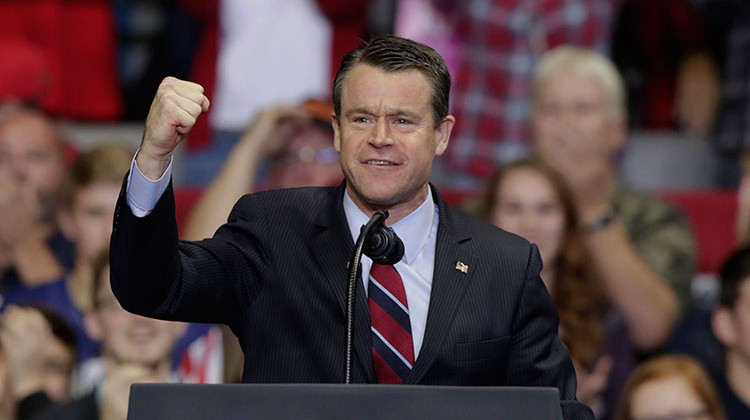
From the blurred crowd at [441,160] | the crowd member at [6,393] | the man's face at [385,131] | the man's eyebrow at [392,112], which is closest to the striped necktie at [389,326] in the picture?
the man's face at [385,131]

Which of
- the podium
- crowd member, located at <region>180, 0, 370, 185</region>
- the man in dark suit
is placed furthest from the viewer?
crowd member, located at <region>180, 0, 370, 185</region>

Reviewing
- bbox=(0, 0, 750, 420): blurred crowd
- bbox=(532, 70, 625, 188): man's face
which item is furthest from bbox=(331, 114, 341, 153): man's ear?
bbox=(532, 70, 625, 188): man's face

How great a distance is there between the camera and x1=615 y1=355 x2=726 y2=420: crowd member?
3.18m

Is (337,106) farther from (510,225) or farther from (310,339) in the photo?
(510,225)

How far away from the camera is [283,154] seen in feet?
12.2

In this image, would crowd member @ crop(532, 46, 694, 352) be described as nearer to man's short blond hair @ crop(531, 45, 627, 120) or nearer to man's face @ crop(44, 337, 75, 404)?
man's short blond hair @ crop(531, 45, 627, 120)

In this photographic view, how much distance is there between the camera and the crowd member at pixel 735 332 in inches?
131

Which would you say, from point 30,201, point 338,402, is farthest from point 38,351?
point 338,402

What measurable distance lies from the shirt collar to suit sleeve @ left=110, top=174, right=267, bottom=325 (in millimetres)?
155

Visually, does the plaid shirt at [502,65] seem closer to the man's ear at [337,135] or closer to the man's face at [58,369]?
the man's face at [58,369]

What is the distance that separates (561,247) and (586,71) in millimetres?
693

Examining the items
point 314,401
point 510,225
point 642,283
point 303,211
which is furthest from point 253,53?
point 314,401

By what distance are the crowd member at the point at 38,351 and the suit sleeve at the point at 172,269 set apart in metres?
1.62

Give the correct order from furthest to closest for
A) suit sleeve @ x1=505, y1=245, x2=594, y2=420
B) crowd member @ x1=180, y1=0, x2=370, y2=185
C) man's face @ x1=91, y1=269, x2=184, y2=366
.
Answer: crowd member @ x1=180, y1=0, x2=370, y2=185 < man's face @ x1=91, y1=269, x2=184, y2=366 < suit sleeve @ x1=505, y1=245, x2=594, y2=420
